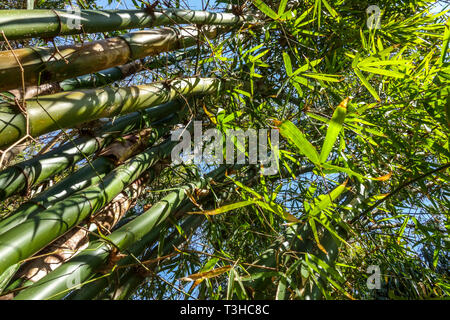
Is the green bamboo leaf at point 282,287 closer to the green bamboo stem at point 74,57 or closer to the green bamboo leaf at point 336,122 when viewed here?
the green bamboo leaf at point 336,122

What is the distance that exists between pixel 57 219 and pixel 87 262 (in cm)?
12

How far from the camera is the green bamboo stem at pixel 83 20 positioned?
1.77 ft

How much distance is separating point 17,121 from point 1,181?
0.29 meters

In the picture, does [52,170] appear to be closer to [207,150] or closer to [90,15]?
[90,15]

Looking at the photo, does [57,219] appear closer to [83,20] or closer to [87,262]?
[87,262]

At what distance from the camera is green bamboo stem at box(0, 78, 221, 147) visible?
492 mm

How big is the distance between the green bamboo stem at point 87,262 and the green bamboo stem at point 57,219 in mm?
71

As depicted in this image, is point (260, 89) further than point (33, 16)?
Yes

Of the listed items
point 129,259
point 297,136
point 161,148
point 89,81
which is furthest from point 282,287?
point 89,81

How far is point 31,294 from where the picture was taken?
56 centimetres

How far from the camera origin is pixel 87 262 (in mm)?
639

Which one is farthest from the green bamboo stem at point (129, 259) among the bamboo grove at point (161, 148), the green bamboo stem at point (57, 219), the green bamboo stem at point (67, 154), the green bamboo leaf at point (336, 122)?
the green bamboo leaf at point (336, 122)

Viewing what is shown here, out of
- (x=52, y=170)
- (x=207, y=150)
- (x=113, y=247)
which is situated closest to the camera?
(x=113, y=247)
